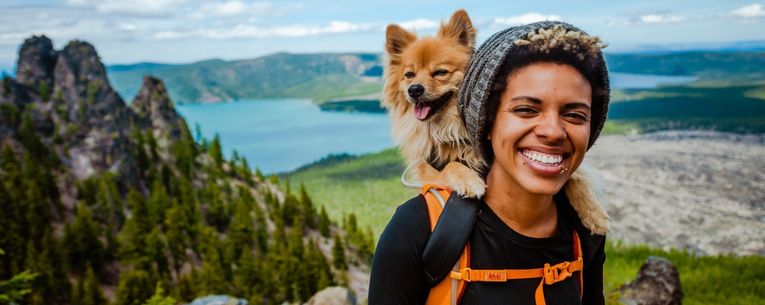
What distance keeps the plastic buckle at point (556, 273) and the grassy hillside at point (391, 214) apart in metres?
1.21

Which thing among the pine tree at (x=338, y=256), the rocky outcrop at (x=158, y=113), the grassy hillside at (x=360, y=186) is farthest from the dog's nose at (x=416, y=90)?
the grassy hillside at (x=360, y=186)

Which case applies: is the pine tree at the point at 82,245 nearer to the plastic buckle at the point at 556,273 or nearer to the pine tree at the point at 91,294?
the pine tree at the point at 91,294

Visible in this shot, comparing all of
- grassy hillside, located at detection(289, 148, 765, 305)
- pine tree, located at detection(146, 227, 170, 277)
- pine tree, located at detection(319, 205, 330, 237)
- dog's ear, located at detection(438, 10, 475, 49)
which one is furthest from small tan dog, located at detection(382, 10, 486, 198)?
pine tree, located at detection(319, 205, 330, 237)

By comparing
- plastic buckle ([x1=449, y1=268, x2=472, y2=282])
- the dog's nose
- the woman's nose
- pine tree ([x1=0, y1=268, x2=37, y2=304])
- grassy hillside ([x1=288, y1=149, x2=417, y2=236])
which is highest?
the dog's nose

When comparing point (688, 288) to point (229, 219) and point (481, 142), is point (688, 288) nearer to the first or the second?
point (481, 142)

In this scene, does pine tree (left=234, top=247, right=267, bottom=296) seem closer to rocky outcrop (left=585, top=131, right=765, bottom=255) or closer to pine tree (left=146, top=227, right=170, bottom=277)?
pine tree (left=146, top=227, right=170, bottom=277)

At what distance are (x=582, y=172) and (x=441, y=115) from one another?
96cm

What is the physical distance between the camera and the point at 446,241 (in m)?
2.25

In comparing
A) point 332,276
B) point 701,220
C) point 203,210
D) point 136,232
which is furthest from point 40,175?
point 701,220

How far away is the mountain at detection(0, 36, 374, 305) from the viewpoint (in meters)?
51.2

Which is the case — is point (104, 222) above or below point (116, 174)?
below

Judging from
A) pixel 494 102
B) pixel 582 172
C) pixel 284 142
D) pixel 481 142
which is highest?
pixel 494 102

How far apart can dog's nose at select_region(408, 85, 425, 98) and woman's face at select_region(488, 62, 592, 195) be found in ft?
3.34

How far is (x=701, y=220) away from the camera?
6569 centimetres
